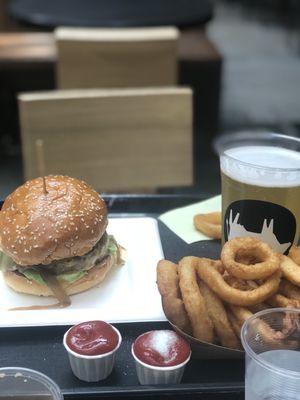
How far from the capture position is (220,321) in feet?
Answer: 3.48

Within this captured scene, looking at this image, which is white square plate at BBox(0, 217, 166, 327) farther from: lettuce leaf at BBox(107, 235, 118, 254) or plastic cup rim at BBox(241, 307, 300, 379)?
plastic cup rim at BBox(241, 307, 300, 379)

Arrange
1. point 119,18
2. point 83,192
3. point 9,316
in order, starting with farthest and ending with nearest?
point 119,18 → point 83,192 → point 9,316

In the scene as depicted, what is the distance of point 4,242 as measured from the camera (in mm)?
1360

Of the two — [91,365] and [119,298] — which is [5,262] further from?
[91,365]

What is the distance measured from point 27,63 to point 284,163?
2477mm

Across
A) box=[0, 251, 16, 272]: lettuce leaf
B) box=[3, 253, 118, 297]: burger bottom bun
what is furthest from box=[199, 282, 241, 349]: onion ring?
box=[0, 251, 16, 272]: lettuce leaf

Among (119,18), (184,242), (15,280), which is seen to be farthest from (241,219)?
(119,18)

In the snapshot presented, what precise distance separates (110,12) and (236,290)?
3.31 m

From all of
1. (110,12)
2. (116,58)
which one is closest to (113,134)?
(116,58)

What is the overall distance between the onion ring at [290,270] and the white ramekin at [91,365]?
13.0 inches

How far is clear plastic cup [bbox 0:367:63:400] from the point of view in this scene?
35.1 inches

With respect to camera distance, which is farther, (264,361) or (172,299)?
(172,299)

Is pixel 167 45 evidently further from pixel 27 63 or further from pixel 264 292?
pixel 264 292

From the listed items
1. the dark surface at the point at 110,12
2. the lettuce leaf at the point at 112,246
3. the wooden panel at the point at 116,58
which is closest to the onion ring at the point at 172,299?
the lettuce leaf at the point at 112,246
